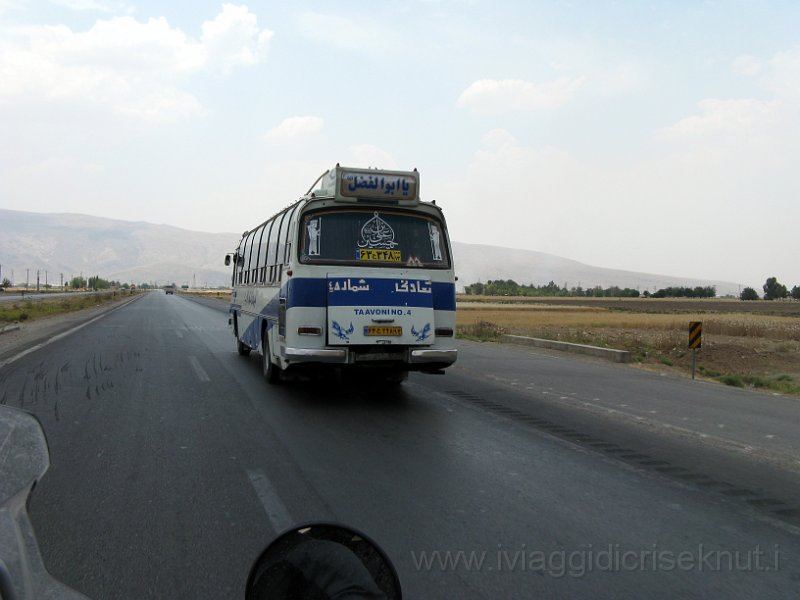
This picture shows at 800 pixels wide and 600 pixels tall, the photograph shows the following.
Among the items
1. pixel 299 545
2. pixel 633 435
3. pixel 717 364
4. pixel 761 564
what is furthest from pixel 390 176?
pixel 717 364

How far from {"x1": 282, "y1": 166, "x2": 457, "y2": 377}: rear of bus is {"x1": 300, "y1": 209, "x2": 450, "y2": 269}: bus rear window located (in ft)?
0.05

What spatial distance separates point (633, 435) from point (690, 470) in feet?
5.22

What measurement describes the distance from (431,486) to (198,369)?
855 centimetres

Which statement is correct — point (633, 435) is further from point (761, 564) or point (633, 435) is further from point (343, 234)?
point (343, 234)

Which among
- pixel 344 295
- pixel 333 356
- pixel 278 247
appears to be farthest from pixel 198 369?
pixel 344 295

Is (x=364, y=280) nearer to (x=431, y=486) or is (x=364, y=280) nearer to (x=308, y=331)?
(x=308, y=331)

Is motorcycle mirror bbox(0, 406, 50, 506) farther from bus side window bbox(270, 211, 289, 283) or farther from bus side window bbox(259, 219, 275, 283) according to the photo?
bus side window bbox(259, 219, 275, 283)

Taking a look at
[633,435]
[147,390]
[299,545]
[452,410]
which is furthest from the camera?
[147,390]

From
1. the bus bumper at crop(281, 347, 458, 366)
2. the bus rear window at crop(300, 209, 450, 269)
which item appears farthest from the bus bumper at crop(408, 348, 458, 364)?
the bus rear window at crop(300, 209, 450, 269)

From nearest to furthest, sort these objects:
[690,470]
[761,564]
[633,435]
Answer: [761,564]
[690,470]
[633,435]

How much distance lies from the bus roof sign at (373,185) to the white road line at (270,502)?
500cm

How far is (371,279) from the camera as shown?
925cm

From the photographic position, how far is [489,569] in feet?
12.7

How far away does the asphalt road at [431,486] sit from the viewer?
385 cm
